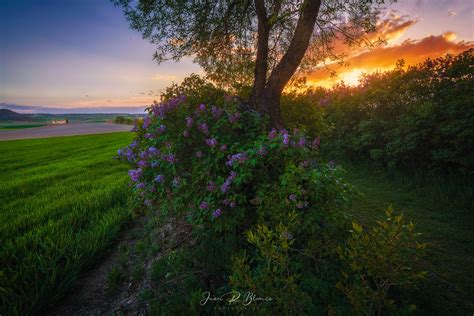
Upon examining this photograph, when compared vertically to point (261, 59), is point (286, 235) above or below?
below

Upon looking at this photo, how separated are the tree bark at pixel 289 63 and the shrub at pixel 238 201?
3.25ft

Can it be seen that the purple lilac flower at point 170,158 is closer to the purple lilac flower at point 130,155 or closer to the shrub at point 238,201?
the shrub at point 238,201

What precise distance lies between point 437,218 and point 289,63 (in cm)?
Result: 434

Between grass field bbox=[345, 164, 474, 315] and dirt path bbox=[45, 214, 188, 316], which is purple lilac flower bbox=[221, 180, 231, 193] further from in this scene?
grass field bbox=[345, 164, 474, 315]

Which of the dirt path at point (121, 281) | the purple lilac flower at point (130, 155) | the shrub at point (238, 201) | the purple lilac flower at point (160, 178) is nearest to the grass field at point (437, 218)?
the shrub at point (238, 201)

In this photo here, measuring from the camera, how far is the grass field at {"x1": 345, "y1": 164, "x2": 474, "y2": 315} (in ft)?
8.14

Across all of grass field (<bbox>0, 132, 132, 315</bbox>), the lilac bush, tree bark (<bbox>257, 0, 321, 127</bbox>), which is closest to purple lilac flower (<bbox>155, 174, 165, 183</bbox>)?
the lilac bush

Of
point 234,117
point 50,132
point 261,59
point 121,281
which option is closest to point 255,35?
point 261,59

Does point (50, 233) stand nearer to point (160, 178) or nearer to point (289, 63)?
point (160, 178)

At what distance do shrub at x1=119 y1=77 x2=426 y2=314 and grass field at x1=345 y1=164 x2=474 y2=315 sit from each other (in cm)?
83

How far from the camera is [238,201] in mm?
2859

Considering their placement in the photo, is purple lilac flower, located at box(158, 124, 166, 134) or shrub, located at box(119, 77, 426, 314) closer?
shrub, located at box(119, 77, 426, 314)

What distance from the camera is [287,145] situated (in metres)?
2.79

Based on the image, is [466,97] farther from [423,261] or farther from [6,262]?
[6,262]
